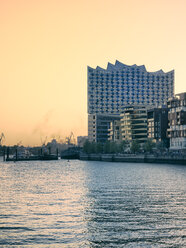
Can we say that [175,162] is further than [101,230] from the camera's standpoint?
Yes

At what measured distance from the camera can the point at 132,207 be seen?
152ft

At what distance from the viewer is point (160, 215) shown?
4094 cm

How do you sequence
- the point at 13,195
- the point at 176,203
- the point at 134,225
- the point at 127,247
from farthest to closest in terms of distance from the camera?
the point at 13,195 < the point at 176,203 < the point at 134,225 < the point at 127,247

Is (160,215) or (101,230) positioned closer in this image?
(101,230)

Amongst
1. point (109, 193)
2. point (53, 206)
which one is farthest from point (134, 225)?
point (109, 193)

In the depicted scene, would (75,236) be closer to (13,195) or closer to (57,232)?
(57,232)

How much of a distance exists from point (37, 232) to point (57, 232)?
1.54 m

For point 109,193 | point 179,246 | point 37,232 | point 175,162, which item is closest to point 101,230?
point 37,232

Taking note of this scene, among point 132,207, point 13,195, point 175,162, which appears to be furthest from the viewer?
point 175,162

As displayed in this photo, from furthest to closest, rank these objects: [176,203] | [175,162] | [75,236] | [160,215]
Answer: [175,162] → [176,203] → [160,215] → [75,236]

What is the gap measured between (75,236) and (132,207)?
14.5 meters

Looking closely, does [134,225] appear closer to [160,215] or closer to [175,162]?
[160,215]

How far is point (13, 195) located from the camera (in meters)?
60.3

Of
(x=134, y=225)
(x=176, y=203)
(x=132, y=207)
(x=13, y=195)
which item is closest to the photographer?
(x=134, y=225)
